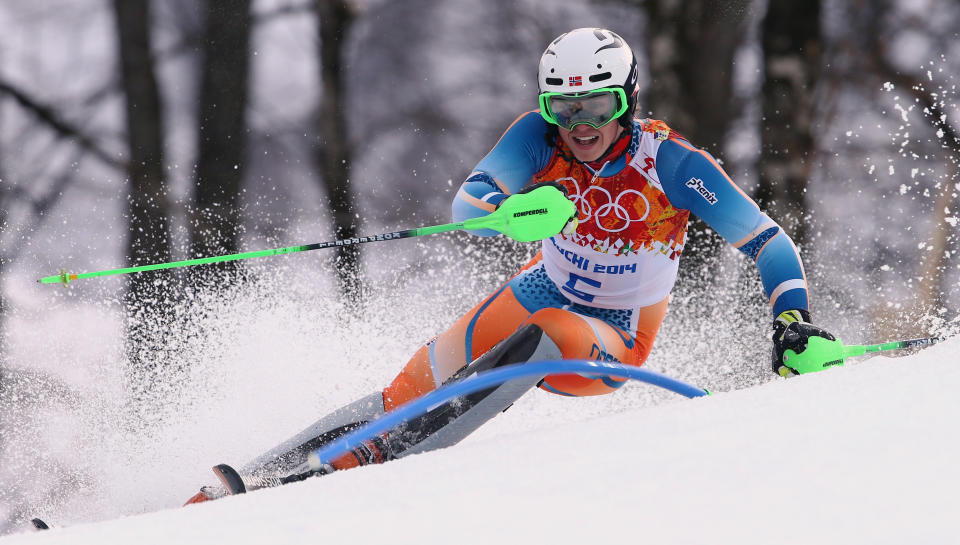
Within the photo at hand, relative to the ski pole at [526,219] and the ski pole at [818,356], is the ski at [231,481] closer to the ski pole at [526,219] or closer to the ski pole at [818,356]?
the ski pole at [526,219]

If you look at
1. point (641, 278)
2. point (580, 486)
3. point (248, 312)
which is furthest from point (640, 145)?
point (248, 312)

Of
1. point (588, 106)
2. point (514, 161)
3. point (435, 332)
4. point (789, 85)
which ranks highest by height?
point (789, 85)

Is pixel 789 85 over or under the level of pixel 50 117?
→ under

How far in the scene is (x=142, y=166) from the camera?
8.38 metres

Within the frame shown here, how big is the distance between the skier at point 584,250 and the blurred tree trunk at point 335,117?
632cm

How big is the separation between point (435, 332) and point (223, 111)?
4.25m

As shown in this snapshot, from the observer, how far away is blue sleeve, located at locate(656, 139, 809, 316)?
2508mm

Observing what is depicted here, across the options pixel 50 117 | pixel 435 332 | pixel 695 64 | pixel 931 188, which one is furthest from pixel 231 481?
pixel 931 188

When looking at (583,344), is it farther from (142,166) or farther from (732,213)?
(142,166)

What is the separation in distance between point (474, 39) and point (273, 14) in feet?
7.62

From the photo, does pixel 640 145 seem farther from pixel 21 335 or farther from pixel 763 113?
pixel 21 335

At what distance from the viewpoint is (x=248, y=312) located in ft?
19.5

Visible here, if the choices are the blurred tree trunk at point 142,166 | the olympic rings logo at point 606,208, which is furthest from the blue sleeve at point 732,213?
the blurred tree trunk at point 142,166

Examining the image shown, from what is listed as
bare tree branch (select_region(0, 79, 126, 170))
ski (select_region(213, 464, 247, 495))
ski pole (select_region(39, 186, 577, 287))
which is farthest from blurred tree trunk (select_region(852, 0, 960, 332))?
bare tree branch (select_region(0, 79, 126, 170))
